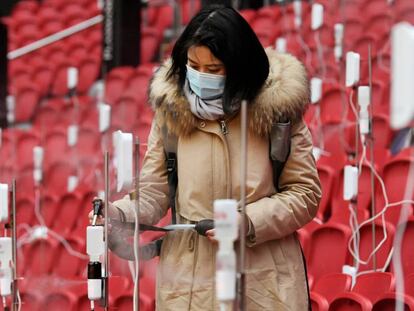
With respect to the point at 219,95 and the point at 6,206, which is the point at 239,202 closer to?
the point at 219,95

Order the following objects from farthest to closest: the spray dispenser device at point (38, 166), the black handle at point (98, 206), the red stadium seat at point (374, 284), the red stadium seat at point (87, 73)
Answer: the red stadium seat at point (87, 73)
the spray dispenser device at point (38, 166)
the red stadium seat at point (374, 284)
the black handle at point (98, 206)

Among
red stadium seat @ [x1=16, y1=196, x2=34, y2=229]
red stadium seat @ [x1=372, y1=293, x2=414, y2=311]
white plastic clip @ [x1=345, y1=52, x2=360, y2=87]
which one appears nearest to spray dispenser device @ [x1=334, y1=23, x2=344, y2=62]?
red stadium seat @ [x1=16, y1=196, x2=34, y2=229]

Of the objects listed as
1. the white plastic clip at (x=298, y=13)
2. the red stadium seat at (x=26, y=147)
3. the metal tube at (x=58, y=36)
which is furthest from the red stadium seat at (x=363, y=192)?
the metal tube at (x=58, y=36)

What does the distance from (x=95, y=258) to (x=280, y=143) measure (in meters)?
0.55

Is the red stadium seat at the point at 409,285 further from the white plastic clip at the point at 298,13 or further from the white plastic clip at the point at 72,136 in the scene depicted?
the white plastic clip at the point at 298,13

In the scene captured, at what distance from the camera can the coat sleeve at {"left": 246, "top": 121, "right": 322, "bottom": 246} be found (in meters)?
2.44

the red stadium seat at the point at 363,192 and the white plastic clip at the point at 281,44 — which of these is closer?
the red stadium seat at the point at 363,192

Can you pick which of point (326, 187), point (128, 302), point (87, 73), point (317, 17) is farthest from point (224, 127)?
point (87, 73)

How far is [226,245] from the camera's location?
2.16 metres

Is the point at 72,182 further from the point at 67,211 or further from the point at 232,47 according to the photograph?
the point at 232,47

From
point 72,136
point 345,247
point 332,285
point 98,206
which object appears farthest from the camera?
point 72,136

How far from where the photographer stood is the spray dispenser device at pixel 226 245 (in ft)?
7.02

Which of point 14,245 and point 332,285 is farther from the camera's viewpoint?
point 332,285

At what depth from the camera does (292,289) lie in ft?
8.14
